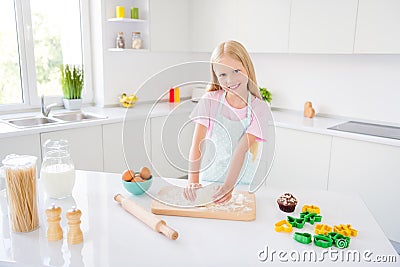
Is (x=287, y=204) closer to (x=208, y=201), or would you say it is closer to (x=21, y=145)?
(x=208, y=201)

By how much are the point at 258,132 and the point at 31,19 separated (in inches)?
94.6

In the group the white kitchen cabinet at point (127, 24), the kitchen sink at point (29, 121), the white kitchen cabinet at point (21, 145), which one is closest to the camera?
the white kitchen cabinet at point (21, 145)

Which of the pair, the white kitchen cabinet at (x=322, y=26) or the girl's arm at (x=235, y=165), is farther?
the white kitchen cabinet at (x=322, y=26)

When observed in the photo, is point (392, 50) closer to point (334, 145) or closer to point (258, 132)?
point (334, 145)

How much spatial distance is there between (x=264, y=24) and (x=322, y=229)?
2.19 metres

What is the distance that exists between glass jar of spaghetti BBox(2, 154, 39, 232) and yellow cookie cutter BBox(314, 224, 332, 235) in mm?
848

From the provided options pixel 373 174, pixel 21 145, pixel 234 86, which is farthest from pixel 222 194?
pixel 21 145

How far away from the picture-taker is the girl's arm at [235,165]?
1.13 m

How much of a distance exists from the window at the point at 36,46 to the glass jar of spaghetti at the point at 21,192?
200 centimetres

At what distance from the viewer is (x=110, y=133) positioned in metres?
2.66

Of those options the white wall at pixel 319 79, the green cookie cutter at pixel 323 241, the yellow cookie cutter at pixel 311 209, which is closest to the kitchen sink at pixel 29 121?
the white wall at pixel 319 79

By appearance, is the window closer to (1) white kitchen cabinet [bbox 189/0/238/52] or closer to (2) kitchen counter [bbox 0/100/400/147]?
(2) kitchen counter [bbox 0/100/400/147]

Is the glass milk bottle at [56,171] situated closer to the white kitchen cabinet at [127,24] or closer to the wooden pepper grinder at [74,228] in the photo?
the wooden pepper grinder at [74,228]

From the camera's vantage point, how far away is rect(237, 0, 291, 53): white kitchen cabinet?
277 centimetres
